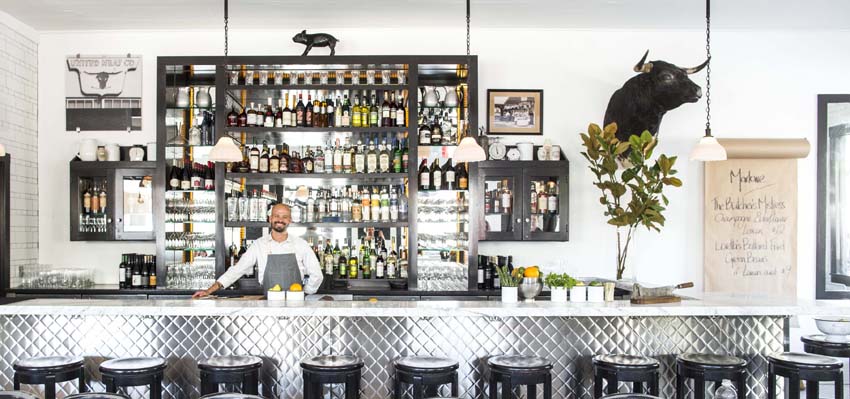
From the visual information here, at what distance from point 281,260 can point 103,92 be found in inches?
114

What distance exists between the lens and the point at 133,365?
3.95 m

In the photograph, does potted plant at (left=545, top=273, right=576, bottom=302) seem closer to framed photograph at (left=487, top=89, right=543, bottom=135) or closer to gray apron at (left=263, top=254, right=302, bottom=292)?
gray apron at (left=263, top=254, right=302, bottom=292)

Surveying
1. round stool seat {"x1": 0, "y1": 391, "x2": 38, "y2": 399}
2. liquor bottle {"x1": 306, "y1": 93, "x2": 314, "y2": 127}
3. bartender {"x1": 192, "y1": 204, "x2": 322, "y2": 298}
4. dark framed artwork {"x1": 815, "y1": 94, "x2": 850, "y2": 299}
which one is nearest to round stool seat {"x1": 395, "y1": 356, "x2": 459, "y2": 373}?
round stool seat {"x1": 0, "y1": 391, "x2": 38, "y2": 399}

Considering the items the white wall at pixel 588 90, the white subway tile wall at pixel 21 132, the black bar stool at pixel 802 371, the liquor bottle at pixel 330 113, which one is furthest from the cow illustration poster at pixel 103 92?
the black bar stool at pixel 802 371

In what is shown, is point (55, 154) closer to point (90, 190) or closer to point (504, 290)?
point (90, 190)

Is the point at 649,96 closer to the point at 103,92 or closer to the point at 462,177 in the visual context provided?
the point at 462,177

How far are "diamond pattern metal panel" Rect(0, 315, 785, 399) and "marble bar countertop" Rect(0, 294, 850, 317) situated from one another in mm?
175

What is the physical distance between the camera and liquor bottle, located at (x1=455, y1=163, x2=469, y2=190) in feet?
21.5

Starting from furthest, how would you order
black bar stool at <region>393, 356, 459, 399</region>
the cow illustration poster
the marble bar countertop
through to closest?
the cow illustration poster
the marble bar countertop
black bar stool at <region>393, 356, 459, 399</region>

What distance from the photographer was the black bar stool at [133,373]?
388 cm

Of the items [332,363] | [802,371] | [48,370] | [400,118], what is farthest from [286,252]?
[802,371]

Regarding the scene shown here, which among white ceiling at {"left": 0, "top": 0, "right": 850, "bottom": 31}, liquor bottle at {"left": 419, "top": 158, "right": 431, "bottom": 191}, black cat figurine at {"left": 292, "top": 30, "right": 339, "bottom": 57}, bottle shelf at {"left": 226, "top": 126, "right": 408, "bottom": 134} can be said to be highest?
white ceiling at {"left": 0, "top": 0, "right": 850, "bottom": 31}

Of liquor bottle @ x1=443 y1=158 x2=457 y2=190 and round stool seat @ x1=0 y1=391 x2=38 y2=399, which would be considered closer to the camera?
round stool seat @ x1=0 y1=391 x2=38 y2=399

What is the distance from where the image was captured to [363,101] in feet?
21.5
